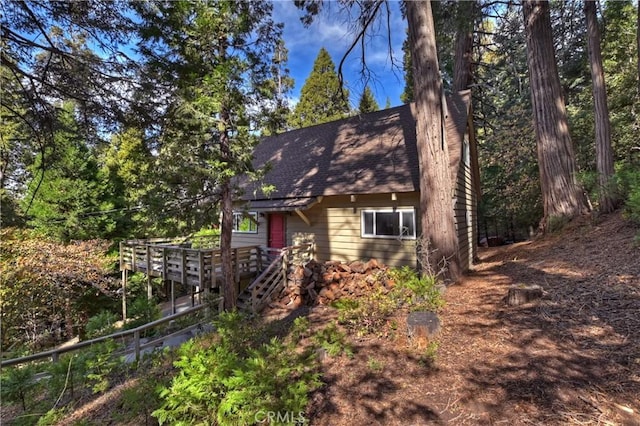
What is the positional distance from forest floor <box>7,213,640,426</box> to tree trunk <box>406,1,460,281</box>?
1.25 metres

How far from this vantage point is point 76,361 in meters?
5.03

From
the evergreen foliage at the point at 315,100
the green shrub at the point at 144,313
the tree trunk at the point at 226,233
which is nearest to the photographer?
the tree trunk at the point at 226,233

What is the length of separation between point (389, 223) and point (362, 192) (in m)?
1.20

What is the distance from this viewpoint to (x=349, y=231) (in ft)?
31.9

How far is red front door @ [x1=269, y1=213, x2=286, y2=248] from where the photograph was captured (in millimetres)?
11305

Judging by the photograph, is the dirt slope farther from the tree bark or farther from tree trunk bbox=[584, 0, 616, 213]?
tree trunk bbox=[584, 0, 616, 213]

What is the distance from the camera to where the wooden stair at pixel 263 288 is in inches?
320

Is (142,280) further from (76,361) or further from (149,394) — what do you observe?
(149,394)

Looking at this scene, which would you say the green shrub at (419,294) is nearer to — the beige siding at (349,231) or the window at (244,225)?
the beige siding at (349,231)

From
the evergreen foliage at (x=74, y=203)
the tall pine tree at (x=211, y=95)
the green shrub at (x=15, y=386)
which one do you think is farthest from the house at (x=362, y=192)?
the evergreen foliage at (x=74, y=203)

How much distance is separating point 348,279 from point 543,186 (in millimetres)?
6465

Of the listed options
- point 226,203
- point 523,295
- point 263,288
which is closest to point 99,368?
point 226,203

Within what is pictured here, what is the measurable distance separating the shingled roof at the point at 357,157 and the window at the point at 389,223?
0.81m

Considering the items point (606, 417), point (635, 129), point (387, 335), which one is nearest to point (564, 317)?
point (606, 417)
